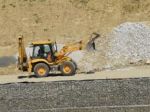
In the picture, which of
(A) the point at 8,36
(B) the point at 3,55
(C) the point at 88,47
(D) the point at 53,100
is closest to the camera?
(D) the point at 53,100

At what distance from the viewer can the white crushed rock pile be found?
75.1 feet

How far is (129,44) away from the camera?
23750 millimetres

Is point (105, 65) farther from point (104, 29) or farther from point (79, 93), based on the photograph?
point (79, 93)

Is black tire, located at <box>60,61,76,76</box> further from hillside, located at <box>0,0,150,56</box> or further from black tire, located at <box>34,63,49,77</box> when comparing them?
hillside, located at <box>0,0,150,56</box>

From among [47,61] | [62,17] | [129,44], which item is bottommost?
[47,61]

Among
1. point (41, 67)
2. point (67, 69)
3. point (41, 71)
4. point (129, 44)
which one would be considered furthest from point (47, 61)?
point (129, 44)

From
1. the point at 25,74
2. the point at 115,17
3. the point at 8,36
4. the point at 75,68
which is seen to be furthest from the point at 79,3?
the point at 75,68

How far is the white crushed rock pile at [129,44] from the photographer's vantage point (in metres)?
22.9

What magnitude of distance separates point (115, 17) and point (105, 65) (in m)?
7.96

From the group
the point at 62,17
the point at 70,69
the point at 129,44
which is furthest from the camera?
the point at 62,17

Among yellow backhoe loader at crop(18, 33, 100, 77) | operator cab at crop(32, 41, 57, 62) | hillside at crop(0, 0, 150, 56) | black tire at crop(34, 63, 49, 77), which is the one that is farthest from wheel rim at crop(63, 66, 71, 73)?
hillside at crop(0, 0, 150, 56)

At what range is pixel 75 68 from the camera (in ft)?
67.5

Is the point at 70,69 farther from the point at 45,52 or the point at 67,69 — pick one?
the point at 45,52

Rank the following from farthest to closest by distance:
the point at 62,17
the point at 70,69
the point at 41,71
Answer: the point at 62,17
the point at 41,71
the point at 70,69
